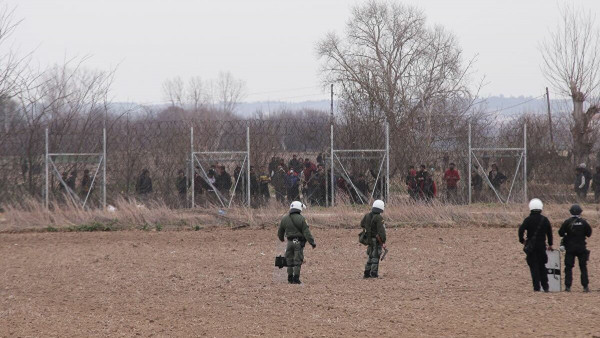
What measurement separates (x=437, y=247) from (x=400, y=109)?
16.7m

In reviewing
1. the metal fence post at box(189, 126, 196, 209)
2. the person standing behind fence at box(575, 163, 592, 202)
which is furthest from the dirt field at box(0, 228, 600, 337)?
the person standing behind fence at box(575, 163, 592, 202)

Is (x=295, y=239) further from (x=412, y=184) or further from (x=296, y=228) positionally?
(x=412, y=184)

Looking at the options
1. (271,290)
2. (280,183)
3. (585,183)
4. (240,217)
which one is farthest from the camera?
(585,183)

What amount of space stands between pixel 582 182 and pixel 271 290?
1455 cm

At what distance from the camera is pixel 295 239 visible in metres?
14.5

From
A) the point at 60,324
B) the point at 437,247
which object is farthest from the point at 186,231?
the point at 60,324

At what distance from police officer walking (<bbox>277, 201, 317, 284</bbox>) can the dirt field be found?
323 millimetres

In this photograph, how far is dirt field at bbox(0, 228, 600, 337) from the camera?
10.6 m

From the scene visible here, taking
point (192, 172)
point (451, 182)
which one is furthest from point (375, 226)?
point (451, 182)

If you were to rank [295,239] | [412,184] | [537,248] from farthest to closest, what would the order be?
[412,184] < [295,239] < [537,248]

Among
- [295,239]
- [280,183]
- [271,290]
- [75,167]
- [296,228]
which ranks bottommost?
[271,290]

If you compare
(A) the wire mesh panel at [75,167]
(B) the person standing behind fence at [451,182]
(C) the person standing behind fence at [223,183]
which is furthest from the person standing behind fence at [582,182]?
(A) the wire mesh panel at [75,167]

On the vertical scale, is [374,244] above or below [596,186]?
below

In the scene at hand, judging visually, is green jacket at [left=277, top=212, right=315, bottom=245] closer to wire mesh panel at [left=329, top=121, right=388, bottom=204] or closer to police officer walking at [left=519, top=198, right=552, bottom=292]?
police officer walking at [left=519, top=198, right=552, bottom=292]
